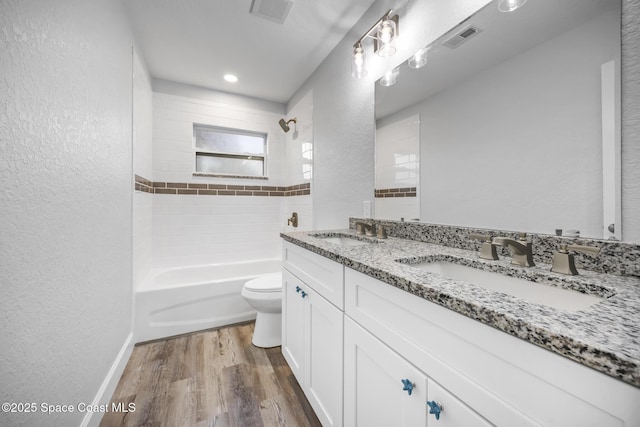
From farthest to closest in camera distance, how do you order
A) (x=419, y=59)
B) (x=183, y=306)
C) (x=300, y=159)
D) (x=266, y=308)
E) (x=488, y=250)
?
1. (x=300, y=159)
2. (x=183, y=306)
3. (x=266, y=308)
4. (x=419, y=59)
5. (x=488, y=250)

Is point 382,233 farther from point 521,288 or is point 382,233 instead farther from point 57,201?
point 57,201

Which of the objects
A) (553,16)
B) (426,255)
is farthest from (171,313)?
(553,16)

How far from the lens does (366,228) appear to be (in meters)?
1.67

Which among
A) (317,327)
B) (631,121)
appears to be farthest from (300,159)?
(631,121)

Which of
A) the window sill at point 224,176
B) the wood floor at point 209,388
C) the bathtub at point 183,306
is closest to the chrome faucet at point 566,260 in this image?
the wood floor at point 209,388

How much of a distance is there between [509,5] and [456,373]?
128cm

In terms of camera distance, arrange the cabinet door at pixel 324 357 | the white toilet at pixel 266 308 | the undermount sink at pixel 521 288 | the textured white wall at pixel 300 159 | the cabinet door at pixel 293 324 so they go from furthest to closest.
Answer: the textured white wall at pixel 300 159 < the white toilet at pixel 266 308 < the cabinet door at pixel 293 324 < the cabinet door at pixel 324 357 < the undermount sink at pixel 521 288

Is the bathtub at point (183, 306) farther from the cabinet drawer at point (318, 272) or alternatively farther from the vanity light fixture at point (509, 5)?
the vanity light fixture at point (509, 5)

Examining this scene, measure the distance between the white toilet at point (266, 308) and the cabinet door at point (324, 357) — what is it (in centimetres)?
66

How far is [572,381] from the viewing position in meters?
0.39

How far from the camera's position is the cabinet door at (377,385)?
66cm

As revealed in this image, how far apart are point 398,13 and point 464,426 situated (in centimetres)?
187

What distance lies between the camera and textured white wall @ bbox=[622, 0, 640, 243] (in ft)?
2.33

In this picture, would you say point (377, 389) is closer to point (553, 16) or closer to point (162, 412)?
point (162, 412)
